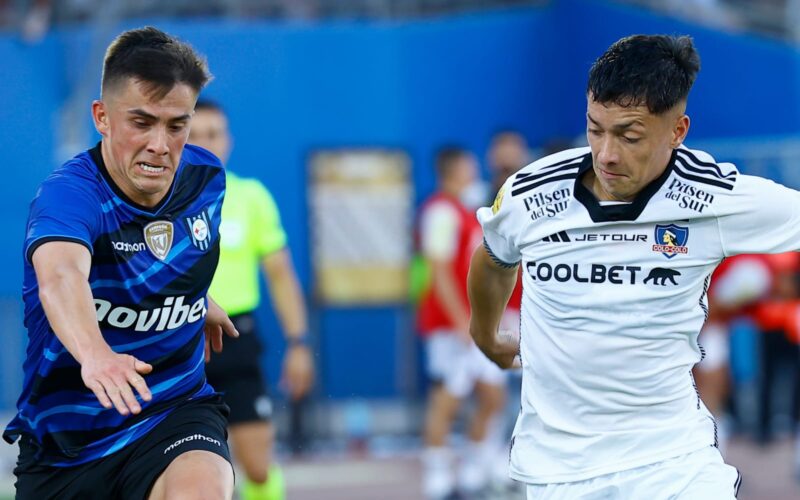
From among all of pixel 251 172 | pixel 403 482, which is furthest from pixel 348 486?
pixel 251 172

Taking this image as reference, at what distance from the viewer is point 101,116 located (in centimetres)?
484

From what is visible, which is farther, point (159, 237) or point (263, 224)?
point (263, 224)

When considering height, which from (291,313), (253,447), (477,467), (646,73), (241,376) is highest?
(646,73)

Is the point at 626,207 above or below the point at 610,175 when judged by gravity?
below

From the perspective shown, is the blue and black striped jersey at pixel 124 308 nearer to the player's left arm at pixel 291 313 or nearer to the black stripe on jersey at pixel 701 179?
the black stripe on jersey at pixel 701 179

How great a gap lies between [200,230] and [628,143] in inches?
59.7

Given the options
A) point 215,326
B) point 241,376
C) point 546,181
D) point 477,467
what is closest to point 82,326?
point 215,326

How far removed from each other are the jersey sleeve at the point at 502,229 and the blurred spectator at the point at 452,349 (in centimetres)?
585

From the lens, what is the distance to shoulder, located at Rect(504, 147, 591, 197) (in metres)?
4.79

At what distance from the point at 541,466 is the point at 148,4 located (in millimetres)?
10867

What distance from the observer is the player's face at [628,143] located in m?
4.55

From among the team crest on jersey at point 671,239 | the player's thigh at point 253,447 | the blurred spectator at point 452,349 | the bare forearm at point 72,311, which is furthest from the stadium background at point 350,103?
the bare forearm at point 72,311

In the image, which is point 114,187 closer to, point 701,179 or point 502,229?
point 502,229

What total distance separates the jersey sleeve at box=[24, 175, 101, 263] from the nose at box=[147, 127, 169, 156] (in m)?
0.24
